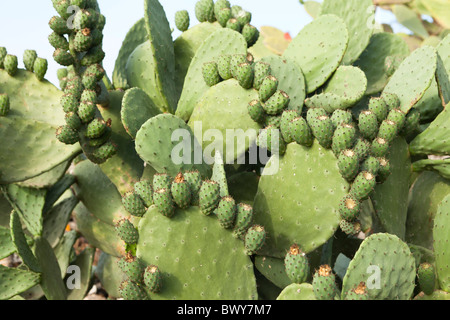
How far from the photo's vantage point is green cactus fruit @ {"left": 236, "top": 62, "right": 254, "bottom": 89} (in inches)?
84.7

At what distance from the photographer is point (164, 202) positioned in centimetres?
175

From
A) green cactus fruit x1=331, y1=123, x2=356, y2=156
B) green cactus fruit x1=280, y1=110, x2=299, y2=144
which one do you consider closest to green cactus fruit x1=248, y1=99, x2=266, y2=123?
green cactus fruit x1=280, y1=110, x2=299, y2=144

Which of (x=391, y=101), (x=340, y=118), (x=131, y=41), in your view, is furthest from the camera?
(x=131, y=41)

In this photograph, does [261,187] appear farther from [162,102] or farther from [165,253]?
[162,102]

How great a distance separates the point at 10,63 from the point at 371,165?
170 centimetres

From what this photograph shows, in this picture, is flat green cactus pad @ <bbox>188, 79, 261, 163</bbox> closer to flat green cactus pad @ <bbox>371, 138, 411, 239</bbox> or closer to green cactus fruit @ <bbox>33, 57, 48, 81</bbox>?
flat green cactus pad @ <bbox>371, 138, 411, 239</bbox>

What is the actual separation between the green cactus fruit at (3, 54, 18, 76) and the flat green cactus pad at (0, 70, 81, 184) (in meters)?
0.03

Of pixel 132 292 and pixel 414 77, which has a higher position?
pixel 414 77

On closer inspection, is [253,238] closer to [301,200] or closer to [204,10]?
[301,200]

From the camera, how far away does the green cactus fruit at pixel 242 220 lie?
6.01ft

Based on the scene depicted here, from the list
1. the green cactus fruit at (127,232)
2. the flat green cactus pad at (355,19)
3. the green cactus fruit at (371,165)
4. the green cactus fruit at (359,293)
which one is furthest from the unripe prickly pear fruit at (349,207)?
the flat green cactus pad at (355,19)

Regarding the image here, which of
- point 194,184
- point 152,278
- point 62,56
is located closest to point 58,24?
point 62,56

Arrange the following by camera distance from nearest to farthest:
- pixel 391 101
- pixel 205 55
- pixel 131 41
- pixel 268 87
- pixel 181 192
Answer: pixel 181 192
pixel 268 87
pixel 391 101
pixel 205 55
pixel 131 41

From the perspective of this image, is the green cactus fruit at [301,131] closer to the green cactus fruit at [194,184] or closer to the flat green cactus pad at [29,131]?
the green cactus fruit at [194,184]
